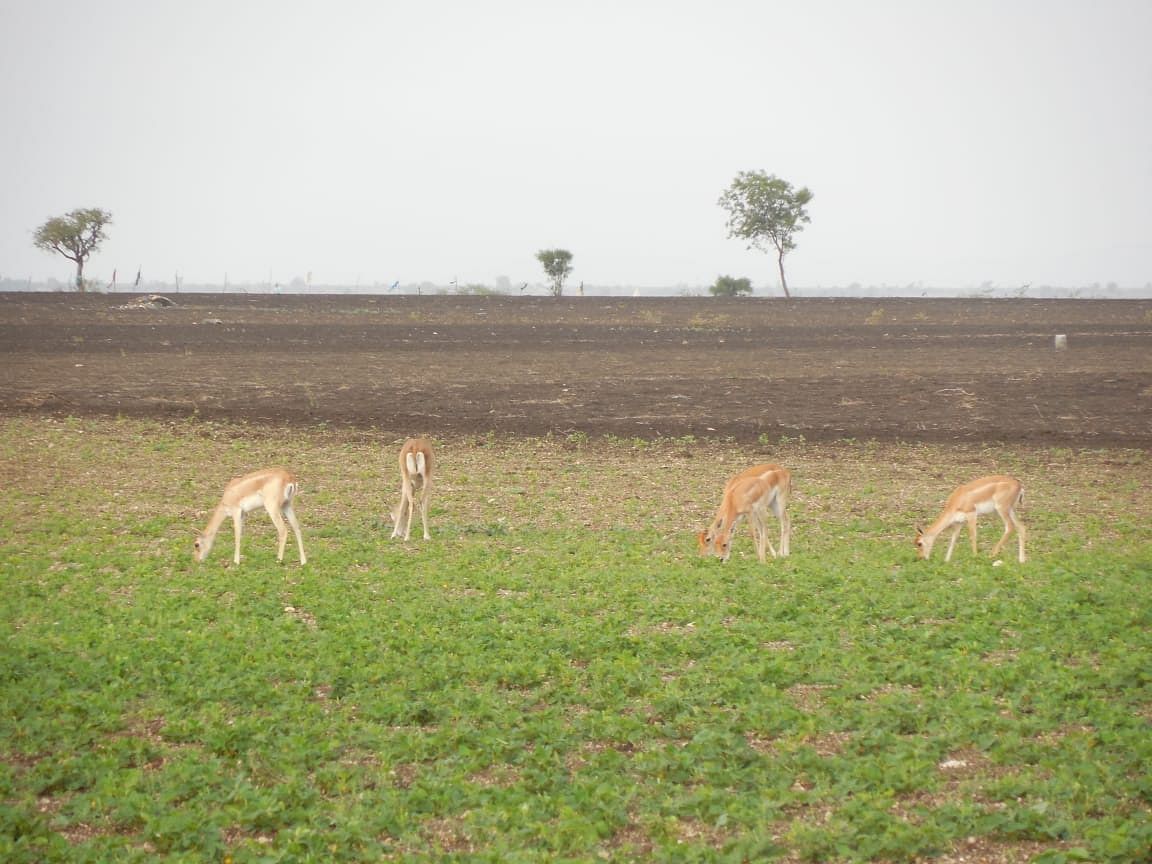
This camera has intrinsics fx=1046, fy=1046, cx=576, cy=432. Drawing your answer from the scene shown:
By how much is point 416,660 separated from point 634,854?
4.14 meters

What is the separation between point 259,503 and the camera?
51.5ft

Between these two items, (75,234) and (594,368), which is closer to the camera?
(594,368)

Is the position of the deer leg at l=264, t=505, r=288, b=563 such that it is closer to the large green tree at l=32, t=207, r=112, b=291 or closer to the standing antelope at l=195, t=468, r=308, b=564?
the standing antelope at l=195, t=468, r=308, b=564

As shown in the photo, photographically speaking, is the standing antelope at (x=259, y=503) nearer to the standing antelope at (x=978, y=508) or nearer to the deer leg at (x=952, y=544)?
the standing antelope at (x=978, y=508)

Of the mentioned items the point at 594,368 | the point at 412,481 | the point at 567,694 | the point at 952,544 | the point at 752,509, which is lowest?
the point at 567,694

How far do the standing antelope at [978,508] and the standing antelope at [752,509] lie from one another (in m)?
2.13

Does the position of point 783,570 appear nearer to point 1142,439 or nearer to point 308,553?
point 308,553

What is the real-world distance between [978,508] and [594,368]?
89.3 feet

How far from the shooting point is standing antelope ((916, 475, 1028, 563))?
15.9 meters

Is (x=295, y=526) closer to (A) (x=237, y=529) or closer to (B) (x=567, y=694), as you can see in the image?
(A) (x=237, y=529)

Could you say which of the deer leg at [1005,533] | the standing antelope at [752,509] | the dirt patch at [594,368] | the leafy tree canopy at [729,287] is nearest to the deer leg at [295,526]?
the standing antelope at [752,509]

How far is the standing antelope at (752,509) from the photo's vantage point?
15812 millimetres

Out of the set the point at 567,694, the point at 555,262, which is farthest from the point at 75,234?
the point at 567,694

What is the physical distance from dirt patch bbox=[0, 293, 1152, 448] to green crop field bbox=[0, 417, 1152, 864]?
1283 centimetres
